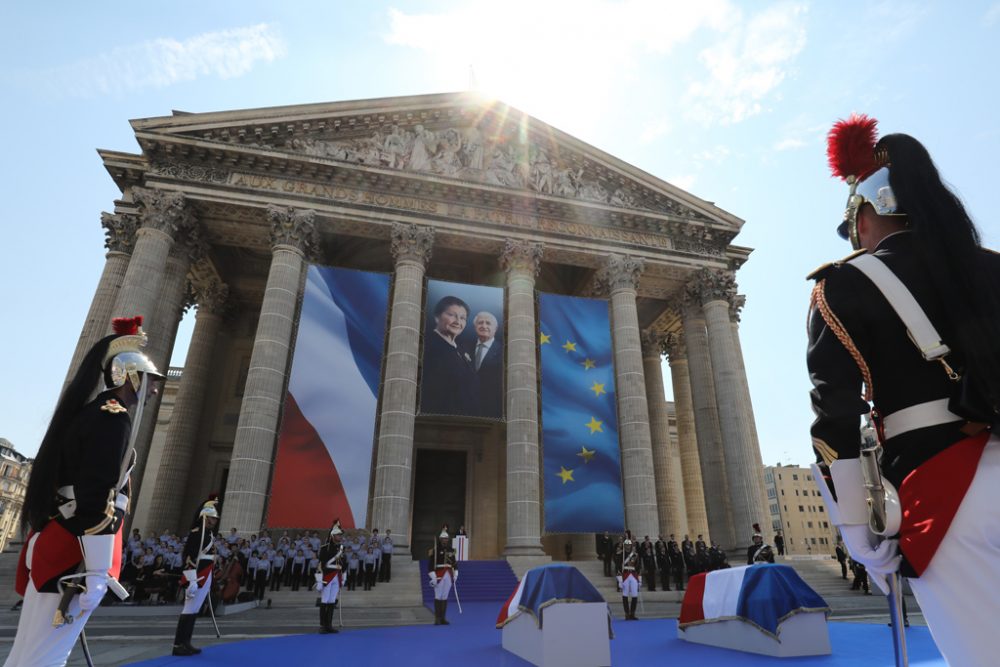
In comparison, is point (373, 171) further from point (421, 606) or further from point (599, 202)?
point (421, 606)

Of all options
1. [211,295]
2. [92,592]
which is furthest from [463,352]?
[92,592]

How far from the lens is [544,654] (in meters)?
5.72

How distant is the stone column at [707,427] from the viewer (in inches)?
810

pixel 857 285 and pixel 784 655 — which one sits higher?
pixel 857 285

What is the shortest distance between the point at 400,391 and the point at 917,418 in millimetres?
16505

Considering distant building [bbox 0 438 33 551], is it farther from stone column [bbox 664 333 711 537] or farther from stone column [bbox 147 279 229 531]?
stone column [bbox 664 333 711 537]

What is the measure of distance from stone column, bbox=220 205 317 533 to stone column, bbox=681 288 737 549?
52.1 feet

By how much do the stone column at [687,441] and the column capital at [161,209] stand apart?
21235 millimetres

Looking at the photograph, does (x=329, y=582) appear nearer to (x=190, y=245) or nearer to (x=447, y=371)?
(x=447, y=371)

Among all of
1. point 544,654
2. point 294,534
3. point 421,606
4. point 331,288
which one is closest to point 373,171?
point 331,288

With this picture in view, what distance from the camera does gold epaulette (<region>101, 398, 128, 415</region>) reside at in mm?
3091

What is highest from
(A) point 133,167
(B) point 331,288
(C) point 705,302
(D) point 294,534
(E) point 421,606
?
(A) point 133,167

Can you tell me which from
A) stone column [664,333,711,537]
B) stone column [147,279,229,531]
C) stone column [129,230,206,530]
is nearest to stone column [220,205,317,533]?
stone column [129,230,206,530]

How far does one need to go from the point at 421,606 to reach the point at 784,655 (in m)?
9.19
